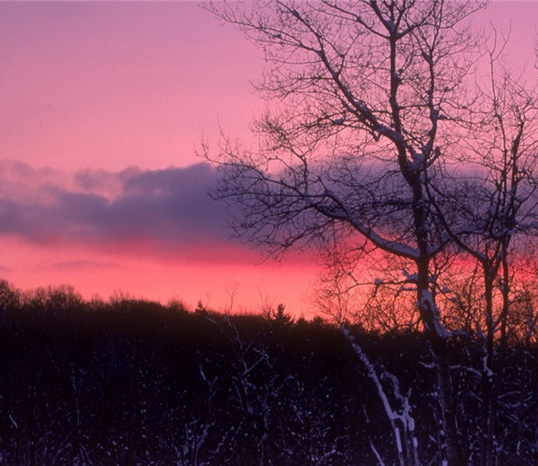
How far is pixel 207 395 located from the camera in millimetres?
31562

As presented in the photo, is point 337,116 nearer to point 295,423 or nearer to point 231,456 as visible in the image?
point 231,456

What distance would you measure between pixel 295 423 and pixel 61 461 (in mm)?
8069

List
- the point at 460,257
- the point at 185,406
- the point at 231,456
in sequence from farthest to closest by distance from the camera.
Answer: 1. the point at 185,406
2. the point at 231,456
3. the point at 460,257

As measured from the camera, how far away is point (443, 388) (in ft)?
38.4

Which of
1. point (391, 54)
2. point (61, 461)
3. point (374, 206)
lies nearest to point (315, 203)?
point (374, 206)

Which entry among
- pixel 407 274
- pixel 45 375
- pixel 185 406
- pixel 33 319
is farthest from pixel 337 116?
pixel 33 319

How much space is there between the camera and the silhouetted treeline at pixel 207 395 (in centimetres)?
2478

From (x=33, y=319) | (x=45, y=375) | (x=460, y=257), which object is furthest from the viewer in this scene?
(x=33, y=319)

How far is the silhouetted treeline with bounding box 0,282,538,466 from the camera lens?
24.8 metres

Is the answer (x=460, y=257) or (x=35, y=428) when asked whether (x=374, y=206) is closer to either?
(x=460, y=257)

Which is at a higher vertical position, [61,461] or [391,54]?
[391,54]

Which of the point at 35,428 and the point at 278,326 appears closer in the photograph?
the point at 35,428

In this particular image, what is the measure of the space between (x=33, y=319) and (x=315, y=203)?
3042 centimetres

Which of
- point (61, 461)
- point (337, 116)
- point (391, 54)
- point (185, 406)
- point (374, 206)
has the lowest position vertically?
point (61, 461)
